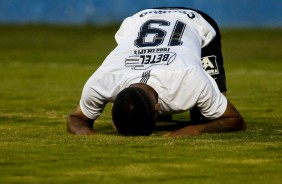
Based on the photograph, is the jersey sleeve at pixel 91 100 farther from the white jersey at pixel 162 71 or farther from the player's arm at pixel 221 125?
the player's arm at pixel 221 125

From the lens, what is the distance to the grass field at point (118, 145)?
291 inches

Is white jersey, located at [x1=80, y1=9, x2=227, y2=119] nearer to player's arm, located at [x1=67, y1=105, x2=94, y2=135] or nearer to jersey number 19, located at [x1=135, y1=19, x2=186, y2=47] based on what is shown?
jersey number 19, located at [x1=135, y1=19, x2=186, y2=47]

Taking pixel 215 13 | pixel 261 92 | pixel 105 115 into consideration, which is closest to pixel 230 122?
pixel 105 115

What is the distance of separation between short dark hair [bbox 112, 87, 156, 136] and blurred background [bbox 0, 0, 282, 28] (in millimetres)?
16049

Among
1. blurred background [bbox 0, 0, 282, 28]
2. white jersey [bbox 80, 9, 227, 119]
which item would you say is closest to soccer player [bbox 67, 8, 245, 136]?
white jersey [bbox 80, 9, 227, 119]

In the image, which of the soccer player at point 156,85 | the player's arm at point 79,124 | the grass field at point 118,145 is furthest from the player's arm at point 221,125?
the player's arm at point 79,124

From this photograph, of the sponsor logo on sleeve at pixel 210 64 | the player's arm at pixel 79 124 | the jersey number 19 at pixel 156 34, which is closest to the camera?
the player's arm at pixel 79 124

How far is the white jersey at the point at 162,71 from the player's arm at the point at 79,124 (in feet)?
0.36

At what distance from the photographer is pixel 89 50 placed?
29453 mm

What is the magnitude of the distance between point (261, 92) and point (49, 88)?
3655 mm

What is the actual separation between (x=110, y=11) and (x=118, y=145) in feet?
64.9

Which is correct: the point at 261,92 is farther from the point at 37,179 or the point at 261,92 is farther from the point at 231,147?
the point at 37,179

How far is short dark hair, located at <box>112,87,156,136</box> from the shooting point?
29.6ft

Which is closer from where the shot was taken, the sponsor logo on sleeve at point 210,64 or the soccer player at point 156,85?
the soccer player at point 156,85
